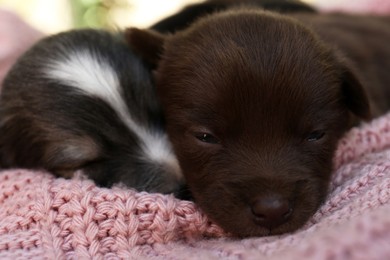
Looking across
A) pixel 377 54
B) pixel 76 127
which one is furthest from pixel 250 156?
pixel 377 54

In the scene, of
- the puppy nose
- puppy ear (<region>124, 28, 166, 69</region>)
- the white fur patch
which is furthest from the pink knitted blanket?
puppy ear (<region>124, 28, 166, 69</region>)

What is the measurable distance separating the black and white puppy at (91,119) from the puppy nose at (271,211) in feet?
1.55

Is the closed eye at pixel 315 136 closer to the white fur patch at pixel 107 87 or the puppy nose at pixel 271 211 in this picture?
the puppy nose at pixel 271 211

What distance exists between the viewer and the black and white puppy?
2.22 metres

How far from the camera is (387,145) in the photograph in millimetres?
2414

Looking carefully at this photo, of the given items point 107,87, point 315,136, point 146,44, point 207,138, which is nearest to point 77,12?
point 146,44

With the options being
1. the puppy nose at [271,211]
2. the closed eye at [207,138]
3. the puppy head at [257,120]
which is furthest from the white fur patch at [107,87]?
the puppy nose at [271,211]

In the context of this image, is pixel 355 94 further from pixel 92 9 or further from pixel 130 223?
pixel 92 9

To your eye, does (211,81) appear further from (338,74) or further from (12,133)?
(12,133)

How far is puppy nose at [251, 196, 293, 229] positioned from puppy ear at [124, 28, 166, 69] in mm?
934

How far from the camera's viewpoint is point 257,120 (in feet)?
6.27

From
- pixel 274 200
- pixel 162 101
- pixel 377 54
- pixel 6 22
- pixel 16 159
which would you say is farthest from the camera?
pixel 6 22

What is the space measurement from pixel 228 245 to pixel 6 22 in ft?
7.98

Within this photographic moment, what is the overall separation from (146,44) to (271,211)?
3.44 feet
